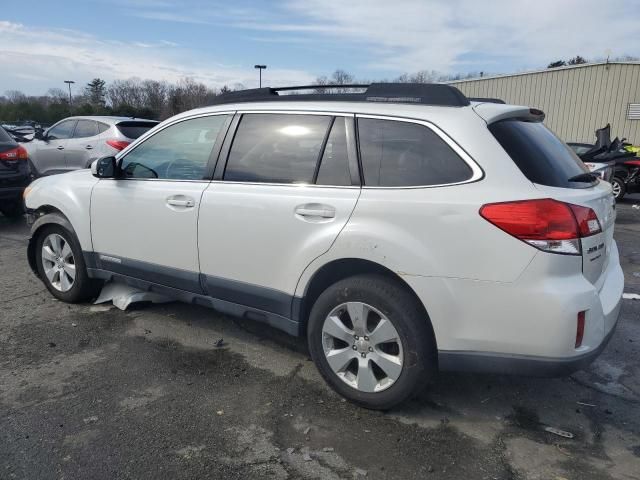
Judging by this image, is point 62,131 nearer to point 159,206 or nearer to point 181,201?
point 159,206

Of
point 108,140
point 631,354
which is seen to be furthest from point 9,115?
point 631,354

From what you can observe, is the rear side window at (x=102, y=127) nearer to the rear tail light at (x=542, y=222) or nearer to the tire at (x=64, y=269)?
the tire at (x=64, y=269)

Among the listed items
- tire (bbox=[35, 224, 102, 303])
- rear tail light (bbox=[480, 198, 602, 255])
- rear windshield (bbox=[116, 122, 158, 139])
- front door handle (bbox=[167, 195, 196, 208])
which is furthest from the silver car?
rear tail light (bbox=[480, 198, 602, 255])

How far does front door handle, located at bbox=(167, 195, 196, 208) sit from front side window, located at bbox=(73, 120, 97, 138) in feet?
24.0

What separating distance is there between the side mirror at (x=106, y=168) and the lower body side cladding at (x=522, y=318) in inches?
106

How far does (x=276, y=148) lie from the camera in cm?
349

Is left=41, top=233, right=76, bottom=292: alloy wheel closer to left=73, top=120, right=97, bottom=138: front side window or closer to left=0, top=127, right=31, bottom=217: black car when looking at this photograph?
left=0, top=127, right=31, bottom=217: black car

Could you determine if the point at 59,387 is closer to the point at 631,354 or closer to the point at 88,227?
the point at 88,227

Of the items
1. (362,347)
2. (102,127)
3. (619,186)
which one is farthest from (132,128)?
(619,186)

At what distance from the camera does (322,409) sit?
10.3ft

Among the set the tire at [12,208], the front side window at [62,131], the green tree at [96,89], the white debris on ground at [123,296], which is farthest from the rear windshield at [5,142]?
the green tree at [96,89]

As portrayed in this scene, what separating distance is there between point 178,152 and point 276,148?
98cm

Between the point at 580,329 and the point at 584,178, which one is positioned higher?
the point at 584,178

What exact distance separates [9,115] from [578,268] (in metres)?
55.2
